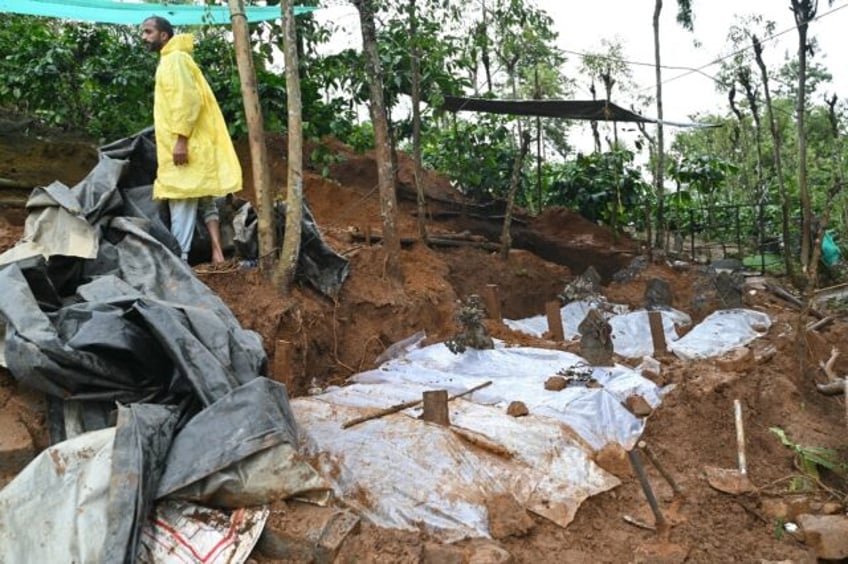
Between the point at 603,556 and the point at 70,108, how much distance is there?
7.56 m

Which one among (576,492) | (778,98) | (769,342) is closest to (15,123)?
(576,492)

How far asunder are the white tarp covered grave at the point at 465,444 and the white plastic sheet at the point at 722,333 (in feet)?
4.43

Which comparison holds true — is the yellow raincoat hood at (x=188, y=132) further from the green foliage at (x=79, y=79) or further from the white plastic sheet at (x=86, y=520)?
the green foliage at (x=79, y=79)

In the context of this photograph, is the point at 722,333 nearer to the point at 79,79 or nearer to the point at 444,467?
the point at 444,467

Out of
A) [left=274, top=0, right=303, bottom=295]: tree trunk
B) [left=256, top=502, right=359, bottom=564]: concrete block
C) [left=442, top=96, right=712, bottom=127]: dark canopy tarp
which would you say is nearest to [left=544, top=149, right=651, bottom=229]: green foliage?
[left=442, top=96, right=712, bottom=127]: dark canopy tarp

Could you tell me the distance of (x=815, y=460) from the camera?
4.29 metres

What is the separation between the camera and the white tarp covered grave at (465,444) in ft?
10.2

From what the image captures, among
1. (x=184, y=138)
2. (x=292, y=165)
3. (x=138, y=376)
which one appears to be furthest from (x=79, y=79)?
(x=138, y=376)

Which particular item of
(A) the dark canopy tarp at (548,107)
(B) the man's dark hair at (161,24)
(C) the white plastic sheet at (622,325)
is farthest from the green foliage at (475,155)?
(B) the man's dark hair at (161,24)

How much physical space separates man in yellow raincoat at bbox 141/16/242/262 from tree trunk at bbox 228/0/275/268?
18 cm

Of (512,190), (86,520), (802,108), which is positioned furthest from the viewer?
(802,108)

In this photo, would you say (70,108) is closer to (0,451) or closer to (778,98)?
(0,451)

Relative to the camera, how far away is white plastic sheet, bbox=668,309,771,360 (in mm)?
5863

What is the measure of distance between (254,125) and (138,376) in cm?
226
